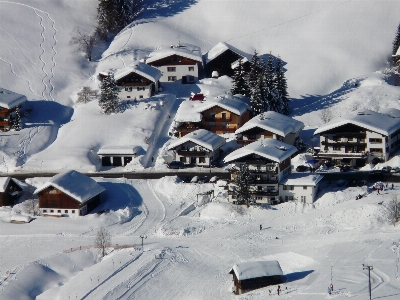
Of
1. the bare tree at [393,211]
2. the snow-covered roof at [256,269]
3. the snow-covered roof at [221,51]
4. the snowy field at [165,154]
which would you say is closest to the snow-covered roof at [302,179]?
the snowy field at [165,154]

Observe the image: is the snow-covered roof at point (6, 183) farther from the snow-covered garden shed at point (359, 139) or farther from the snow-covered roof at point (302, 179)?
the snow-covered garden shed at point (359, 139)

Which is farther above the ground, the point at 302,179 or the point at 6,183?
the point at 6,183

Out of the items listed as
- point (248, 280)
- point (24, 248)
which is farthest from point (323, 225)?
point (24, 248)

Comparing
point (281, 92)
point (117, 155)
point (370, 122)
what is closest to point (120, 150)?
point (117, 155)

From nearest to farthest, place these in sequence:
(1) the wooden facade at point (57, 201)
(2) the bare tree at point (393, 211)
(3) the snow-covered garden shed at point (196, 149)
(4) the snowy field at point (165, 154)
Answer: (4) the snowy field at point (165, 154) < (2) the bare tree at point (393, 211) < (1) the wooden facade at point (57, 201) < (3) the snow-covered garden shed at point (196, 149)

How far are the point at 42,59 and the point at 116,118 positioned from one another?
17.6 m

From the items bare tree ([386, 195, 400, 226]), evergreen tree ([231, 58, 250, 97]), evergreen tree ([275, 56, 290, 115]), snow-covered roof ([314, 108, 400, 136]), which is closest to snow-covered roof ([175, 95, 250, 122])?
evergreen tree ([231, 58, 250, 97])

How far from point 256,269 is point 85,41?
173 feet

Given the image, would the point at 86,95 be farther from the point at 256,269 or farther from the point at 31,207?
the point at 256,269

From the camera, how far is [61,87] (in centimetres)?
9281

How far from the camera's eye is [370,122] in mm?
75062

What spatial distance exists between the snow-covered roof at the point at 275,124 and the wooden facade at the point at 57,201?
1677 centimetres

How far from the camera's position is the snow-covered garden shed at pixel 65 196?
68750 mm

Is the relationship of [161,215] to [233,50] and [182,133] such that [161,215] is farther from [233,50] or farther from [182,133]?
[233,50]
